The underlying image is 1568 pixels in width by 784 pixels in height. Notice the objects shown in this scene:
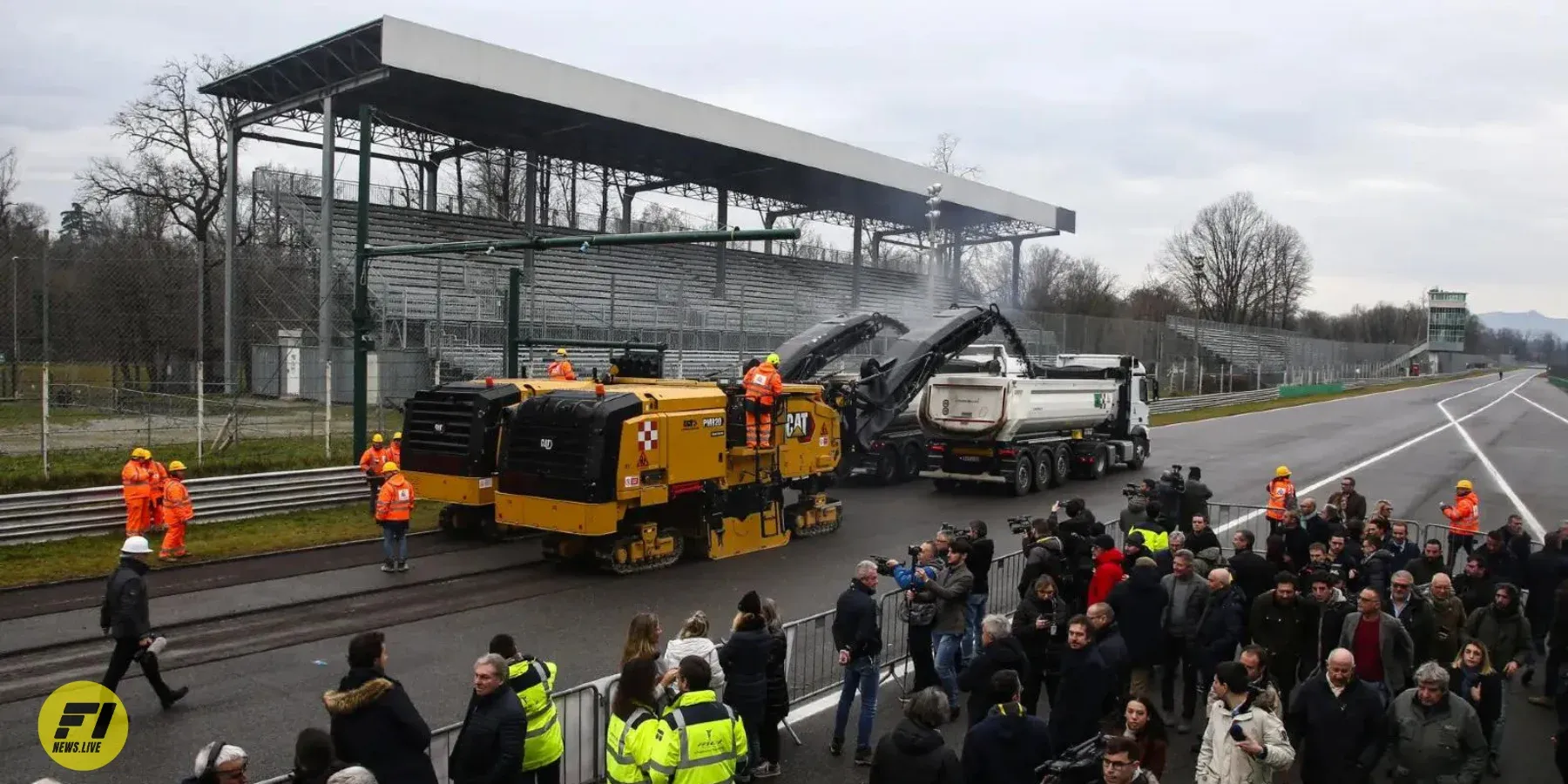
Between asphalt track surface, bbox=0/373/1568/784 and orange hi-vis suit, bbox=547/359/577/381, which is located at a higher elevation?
orange hi-vis suit, bbox=547/359/577/381

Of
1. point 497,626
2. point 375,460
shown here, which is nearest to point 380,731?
point 497,626

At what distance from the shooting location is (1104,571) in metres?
8.58

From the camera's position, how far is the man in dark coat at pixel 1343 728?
6.07 m

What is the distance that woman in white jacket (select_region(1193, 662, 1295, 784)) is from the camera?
5450mm

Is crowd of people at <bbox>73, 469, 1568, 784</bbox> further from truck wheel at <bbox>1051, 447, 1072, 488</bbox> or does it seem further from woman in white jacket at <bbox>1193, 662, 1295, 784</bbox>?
truck wheel at <bbox>1051, 447, 1072, 488</bbox>

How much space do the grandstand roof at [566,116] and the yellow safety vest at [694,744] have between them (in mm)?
26001

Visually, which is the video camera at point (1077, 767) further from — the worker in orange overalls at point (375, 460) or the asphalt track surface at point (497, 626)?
the worker in orange overalls at point (375, 460)

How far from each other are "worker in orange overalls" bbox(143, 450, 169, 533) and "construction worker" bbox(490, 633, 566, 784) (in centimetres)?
979

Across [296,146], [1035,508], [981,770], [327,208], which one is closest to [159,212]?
[296,146]

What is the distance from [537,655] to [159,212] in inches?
1299

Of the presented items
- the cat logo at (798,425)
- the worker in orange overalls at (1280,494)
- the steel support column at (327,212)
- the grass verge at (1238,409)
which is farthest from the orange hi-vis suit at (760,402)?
the grass verge at (1238,409)

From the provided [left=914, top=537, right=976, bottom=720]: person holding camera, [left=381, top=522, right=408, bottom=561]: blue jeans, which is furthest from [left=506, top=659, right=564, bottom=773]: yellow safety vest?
[left=381, top=522, right=408, bottom=561]: blue jeans

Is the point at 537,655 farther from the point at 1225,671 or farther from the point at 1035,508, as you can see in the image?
the point at 1035,508

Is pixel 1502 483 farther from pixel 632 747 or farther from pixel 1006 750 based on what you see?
pixel 632 747
